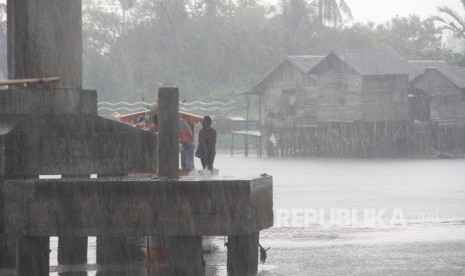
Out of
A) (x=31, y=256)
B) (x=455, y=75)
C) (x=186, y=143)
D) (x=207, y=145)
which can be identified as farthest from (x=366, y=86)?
(x=31, y=256)

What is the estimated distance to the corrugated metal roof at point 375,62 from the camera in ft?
219

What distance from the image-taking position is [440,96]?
6831 centimetres

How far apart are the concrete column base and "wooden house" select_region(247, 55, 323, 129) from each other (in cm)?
5911

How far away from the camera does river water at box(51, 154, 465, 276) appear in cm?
1287

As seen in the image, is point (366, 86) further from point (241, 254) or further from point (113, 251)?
point (241, 254)

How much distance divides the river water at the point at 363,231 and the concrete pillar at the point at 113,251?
0.35 meters

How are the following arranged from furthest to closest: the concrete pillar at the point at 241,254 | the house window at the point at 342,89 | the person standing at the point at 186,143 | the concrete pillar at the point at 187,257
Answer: the house window at the point at 342,89 → the person standing at the point at 186,143 → the concrete pillar at the point at 241,254 → the concrete pillar at the point at 187,257

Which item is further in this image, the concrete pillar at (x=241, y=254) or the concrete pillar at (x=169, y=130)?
the concrete pillar at (x=241, y=254)

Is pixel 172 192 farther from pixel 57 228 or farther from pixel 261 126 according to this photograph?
pixel 261 126

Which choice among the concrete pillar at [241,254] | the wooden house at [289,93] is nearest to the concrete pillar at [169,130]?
the concrete pillar at [241,254]

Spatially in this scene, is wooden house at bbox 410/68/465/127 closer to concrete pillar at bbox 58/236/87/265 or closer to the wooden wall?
the wooden wall

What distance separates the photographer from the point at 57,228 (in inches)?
405

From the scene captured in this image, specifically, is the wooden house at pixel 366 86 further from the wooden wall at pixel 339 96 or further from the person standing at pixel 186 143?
the person standing at pixel 186 143

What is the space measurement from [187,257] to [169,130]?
1.09 m
